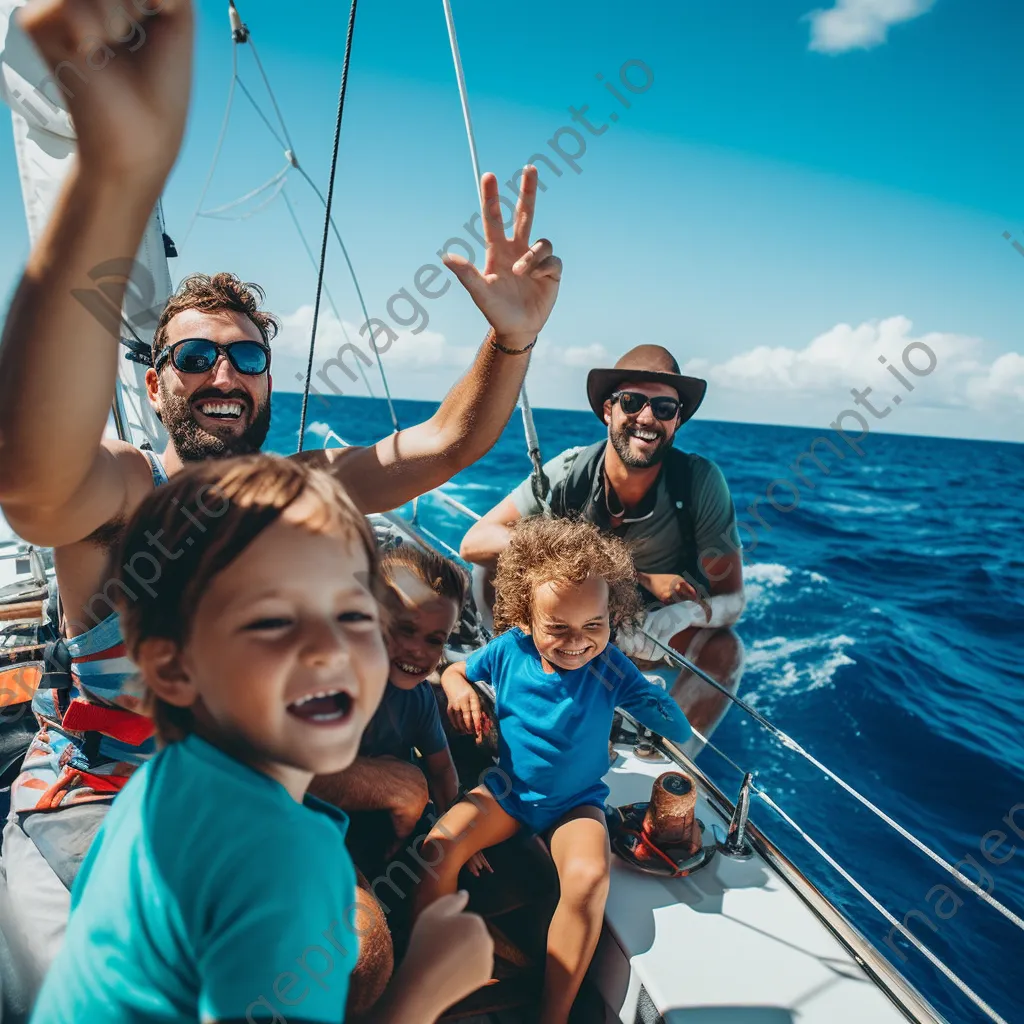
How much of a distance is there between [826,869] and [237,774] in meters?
4.32

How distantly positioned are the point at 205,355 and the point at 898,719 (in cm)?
641

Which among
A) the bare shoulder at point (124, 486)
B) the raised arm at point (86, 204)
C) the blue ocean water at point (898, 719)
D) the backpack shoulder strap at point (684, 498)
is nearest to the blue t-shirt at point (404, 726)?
the bare shoulder at point (124, 486)

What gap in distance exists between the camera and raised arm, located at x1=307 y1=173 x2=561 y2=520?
1.03 meters

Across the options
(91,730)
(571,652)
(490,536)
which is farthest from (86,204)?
(490,536)

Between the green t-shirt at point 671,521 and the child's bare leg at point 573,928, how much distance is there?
4.64 ft

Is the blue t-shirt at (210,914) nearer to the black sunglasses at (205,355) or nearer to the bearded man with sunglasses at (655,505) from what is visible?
the black sunglasses at (205,355)

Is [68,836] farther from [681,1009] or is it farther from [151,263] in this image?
[151,263]

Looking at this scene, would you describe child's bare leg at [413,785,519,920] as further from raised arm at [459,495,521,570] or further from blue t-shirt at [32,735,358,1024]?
raised arm at [459,495,521,570]

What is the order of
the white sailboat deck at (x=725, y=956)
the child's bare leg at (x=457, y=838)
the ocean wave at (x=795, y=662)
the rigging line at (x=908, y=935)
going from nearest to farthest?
the rigging line at (x=908, y=935) < the white sailboat deck at (x=725, y=956) < the child's bare leg at (x=457, y=838) < the ocean wave at (x=795, y=662)

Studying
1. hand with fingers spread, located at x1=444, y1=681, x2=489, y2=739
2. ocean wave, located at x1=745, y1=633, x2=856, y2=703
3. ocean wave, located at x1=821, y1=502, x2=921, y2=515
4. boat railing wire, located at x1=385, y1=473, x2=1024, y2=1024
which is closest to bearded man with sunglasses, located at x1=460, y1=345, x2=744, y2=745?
boat railing wire, located at x1=385, y1=473, x2=1024, y2=1024

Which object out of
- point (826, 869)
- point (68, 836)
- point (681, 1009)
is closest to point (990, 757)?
point (826, 869)

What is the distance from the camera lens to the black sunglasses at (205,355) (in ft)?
4.20

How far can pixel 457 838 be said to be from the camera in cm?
157

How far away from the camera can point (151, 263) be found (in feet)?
10.3
